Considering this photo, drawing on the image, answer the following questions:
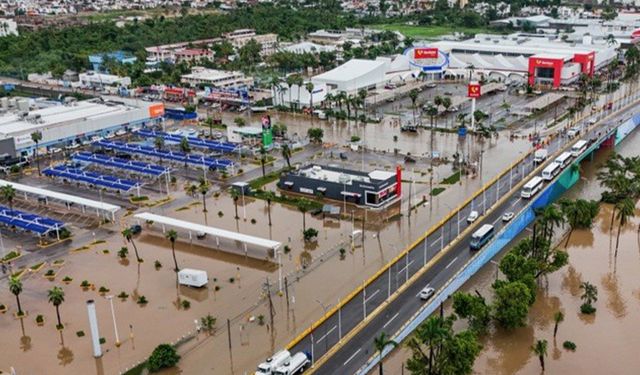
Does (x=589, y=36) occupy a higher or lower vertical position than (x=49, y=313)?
higher

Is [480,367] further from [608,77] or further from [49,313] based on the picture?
[608,77]

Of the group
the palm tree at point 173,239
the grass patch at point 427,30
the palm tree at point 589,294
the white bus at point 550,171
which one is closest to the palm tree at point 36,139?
the palm tree at point 173,239

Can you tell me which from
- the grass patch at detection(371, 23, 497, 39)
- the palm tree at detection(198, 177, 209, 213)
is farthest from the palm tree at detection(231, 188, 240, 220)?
the grass patch at detection(371, 23, 497, 39)

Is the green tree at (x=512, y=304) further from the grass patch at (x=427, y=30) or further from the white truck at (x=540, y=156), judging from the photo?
the grass patch at (x=427, y=30)

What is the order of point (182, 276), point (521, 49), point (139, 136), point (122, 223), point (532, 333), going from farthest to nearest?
point (521, 49) < point (139, 136) < point (122, 223) < point (182, 276) < point (532, 333)

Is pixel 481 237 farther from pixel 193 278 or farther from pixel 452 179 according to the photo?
pixel 193 278

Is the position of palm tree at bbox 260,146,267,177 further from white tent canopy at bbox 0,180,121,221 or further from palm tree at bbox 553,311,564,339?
palm tree at bbox 553,311,564,339

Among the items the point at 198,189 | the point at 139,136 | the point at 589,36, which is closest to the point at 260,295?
the point at 198,189
